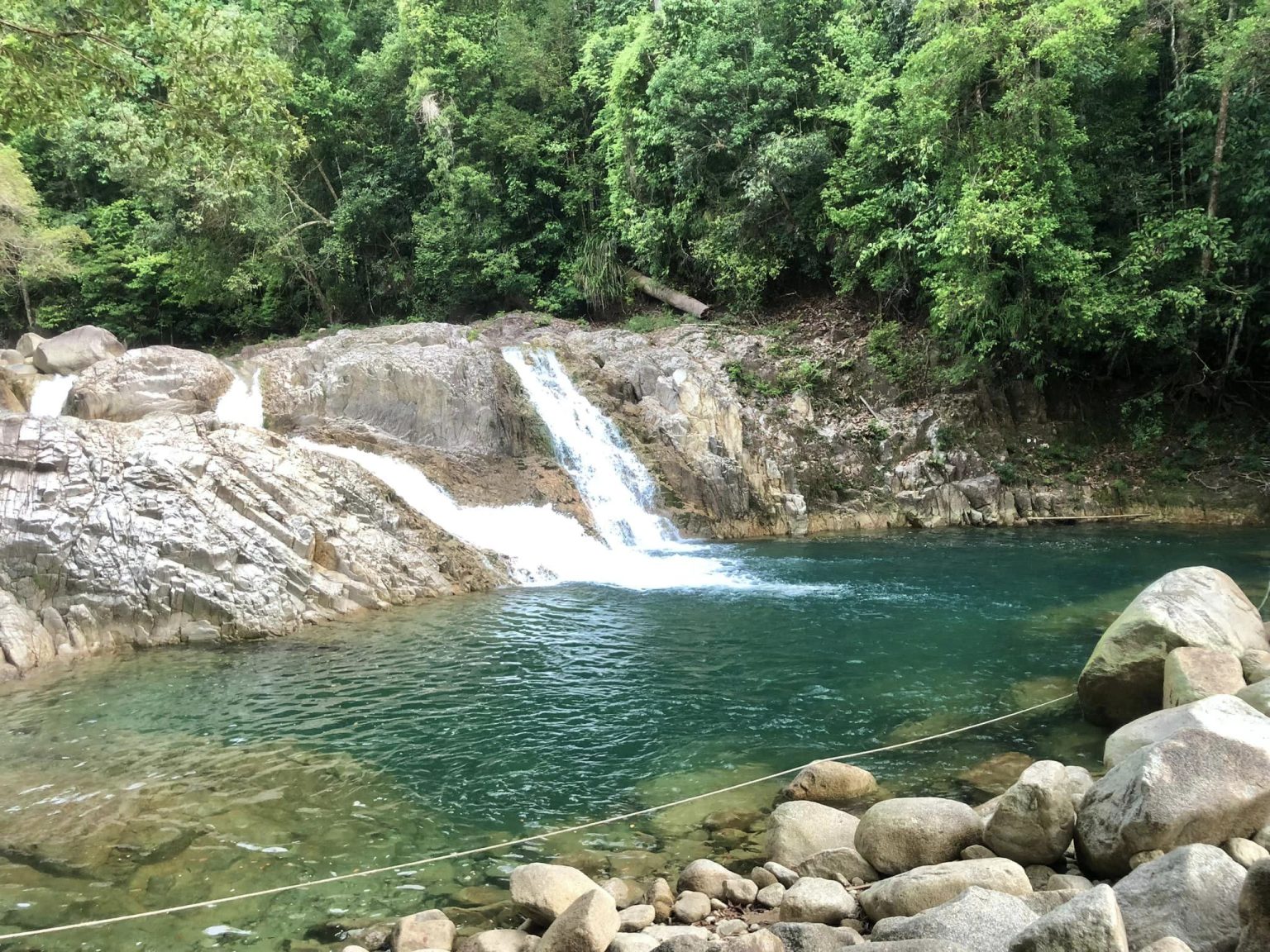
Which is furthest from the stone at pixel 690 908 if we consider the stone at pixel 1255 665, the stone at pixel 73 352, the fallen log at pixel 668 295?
the fallen log at pixel 668 295

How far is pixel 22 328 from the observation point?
→ 3195 cm

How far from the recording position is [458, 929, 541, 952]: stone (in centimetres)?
440

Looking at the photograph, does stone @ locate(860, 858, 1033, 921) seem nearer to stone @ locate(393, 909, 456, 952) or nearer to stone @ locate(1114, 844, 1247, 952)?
stone @ locate(1114, 844, 1247, 952)

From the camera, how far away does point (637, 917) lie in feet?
15.1

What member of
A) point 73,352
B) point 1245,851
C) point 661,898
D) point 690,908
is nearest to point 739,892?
point 690,908

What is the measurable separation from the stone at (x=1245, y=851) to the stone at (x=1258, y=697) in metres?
1.86

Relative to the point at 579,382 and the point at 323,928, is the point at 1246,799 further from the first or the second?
the point at 579,382

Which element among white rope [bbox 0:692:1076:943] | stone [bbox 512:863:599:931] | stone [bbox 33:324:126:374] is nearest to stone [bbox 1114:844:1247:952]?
stone [bbox 512:863:599:931]

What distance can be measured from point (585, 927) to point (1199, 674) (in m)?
5.27

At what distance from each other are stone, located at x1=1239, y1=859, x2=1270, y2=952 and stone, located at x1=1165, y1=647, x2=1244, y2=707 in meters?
3.78

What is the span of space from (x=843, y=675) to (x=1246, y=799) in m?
5.02

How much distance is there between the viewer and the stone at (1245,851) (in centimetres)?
393

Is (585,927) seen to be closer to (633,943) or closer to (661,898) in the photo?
(633,943)

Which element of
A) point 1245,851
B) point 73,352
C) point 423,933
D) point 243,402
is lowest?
point 423,933
